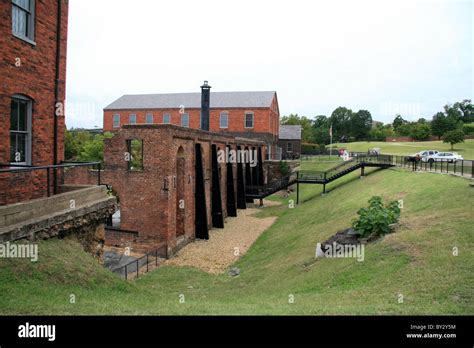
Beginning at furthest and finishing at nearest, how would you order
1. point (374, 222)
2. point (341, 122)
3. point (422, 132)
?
point (341, 122) < point (422, 132) < point (374, 222)

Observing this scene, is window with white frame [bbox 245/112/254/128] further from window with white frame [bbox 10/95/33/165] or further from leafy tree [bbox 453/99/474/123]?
leafy tree [bbox 453/99/474/123]

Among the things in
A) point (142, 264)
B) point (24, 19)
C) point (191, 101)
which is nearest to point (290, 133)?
point (191, 101)

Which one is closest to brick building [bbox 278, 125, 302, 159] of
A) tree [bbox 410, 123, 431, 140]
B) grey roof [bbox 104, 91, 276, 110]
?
grey roof [bbox 104, 91, 276, 110]

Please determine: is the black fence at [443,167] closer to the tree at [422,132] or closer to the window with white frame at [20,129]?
the window with white frame at [20,129]

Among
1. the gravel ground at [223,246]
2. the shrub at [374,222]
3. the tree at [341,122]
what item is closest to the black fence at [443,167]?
the shrub at [374,222]

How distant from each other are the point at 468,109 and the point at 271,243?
10809 cm

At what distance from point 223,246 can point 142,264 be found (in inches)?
198

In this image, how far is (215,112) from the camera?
4866 cm

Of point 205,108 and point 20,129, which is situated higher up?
point 205,108

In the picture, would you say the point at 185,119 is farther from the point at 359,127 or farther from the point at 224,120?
the point at 359,127

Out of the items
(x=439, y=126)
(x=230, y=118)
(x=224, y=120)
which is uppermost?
(x=439, y=126)

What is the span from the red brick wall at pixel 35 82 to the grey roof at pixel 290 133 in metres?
51.0

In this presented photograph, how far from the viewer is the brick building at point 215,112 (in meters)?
47.7

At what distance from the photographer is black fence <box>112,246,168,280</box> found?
15254mm
